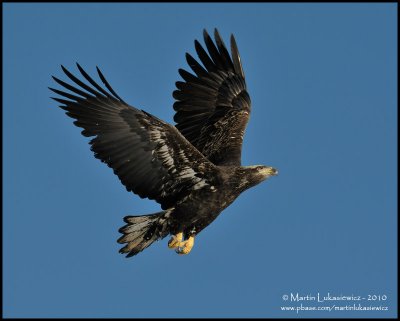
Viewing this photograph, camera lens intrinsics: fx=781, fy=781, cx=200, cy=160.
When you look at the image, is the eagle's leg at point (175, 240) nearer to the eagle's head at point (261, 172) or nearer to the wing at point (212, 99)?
the eagle's head at point (261, 172)

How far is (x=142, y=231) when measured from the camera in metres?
10.9

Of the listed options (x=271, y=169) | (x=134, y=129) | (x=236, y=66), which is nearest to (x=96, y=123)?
(x=134, y=129)

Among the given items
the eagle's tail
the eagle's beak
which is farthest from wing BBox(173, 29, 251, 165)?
the eagle's tail

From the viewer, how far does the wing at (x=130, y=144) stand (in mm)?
10609

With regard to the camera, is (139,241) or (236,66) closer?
(139,241)

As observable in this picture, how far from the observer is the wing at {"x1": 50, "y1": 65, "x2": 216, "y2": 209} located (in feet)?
34.8

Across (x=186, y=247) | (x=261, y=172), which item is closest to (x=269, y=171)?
(x=261, y=172)

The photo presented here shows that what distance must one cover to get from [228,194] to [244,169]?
45cm

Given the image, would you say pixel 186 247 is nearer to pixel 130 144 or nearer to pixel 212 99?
pixel 130 144

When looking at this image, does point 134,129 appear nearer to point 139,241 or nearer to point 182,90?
point 139,241

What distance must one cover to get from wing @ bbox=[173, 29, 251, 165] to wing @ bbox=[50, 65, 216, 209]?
1813 millimetres

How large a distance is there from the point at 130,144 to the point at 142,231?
124 centimetres

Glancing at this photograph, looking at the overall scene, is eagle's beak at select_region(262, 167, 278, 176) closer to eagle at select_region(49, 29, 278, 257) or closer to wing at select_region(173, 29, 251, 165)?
eagle at select_region(49, 29, 278, 257)

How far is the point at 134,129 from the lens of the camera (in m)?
10.7
